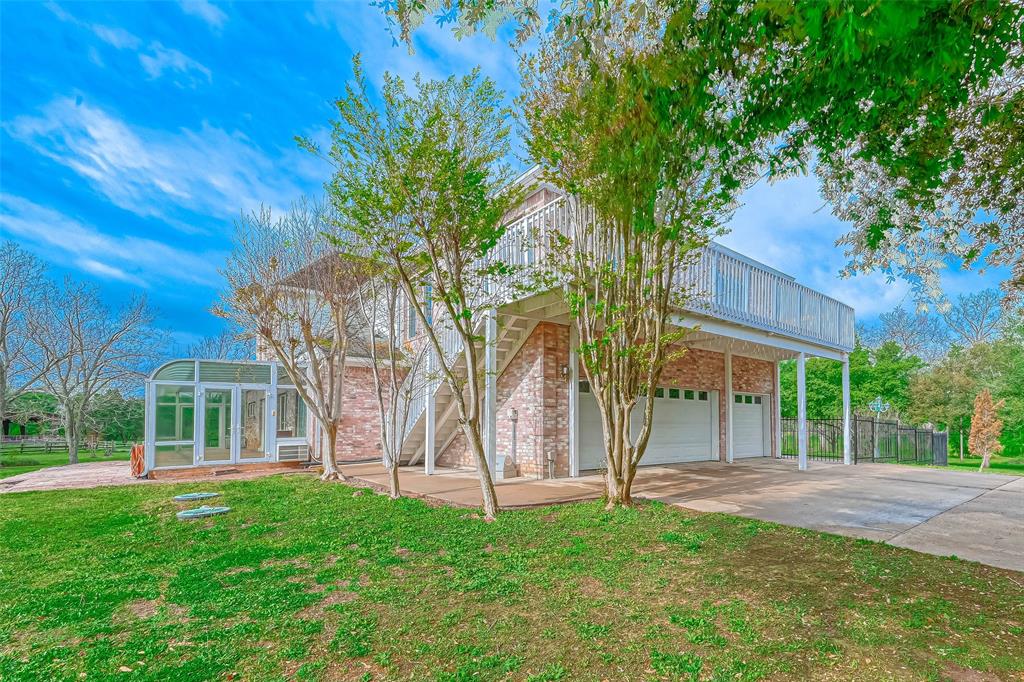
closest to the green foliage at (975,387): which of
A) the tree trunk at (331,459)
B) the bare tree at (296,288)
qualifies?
the tree trunk at (331,459)

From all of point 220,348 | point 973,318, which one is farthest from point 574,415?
point 973,318

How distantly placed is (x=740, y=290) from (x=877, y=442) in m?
10.8

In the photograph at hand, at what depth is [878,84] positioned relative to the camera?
10.9ft

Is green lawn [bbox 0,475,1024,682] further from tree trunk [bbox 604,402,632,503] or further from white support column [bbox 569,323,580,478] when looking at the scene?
white support column [bbox 569,323,580,478]

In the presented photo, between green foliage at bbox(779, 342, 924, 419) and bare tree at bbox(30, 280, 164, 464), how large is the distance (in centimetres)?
2886

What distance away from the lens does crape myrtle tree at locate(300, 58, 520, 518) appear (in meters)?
6.21

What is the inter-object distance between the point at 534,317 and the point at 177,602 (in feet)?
23.6

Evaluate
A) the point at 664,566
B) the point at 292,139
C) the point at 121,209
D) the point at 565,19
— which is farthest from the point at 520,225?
the point at 121,209

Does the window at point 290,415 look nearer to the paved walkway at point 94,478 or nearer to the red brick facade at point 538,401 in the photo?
the paved walkway at point 94,478

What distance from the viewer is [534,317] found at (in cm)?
1011

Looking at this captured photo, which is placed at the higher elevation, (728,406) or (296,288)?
(296,288)

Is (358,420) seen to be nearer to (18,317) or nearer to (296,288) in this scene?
(296,288)

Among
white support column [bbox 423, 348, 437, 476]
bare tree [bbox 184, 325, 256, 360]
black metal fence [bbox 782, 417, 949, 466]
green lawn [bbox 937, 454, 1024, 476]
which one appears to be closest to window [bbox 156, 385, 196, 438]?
white support column [bbox 423, 348, 437, 476]

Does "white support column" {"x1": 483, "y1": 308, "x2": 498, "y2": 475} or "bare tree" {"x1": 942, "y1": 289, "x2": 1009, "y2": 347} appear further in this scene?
"bare tree" {"x1": 942, "y1": 289, "x2": 1009, "y2": 347}
